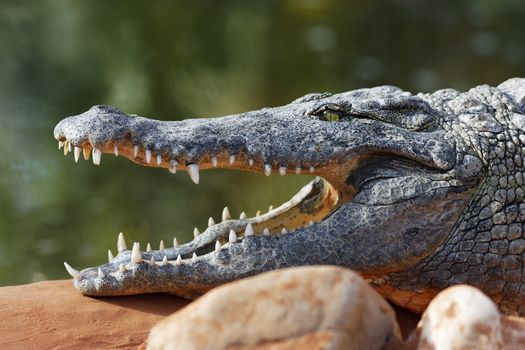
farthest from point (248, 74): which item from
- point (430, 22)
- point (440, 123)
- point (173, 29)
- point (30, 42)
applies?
point (440, 123)

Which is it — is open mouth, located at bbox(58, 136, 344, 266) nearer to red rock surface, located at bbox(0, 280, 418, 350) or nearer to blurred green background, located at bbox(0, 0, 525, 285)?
red rock surface, located at bbox(0, 280, 418, 350)

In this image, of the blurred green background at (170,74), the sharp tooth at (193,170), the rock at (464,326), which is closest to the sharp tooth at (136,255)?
the sharp tooth at (193,170)

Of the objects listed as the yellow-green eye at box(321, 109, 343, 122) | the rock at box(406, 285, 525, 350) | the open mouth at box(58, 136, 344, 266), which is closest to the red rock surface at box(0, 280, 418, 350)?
the open mouth at box(58, 136, 344, 266)

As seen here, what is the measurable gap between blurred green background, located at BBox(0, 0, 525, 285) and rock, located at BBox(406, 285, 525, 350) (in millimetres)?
4477

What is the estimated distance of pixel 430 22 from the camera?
43.8 feet

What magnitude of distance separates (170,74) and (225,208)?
6.66 meters

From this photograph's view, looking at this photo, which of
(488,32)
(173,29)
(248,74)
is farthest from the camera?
(488,32)

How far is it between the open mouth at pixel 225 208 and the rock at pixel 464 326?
4.01 feet

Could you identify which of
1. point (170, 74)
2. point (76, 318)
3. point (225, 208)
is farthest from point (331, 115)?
point (170, 74)

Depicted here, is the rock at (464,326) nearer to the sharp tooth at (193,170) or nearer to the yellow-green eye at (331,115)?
the sharp tooth at (193,170)

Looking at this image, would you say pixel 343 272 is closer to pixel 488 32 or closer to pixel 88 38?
pixel 88 38

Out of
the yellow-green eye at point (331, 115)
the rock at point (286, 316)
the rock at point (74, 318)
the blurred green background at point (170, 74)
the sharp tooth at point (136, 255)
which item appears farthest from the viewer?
the blurred green background at point (170, 74)

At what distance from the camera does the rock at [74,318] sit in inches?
135

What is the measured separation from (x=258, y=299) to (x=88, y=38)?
9.47 meters
